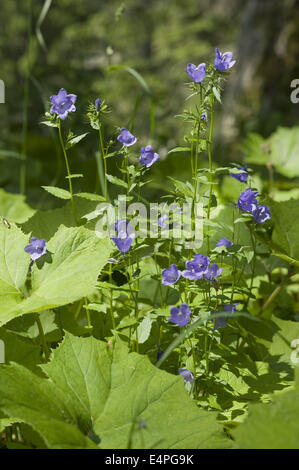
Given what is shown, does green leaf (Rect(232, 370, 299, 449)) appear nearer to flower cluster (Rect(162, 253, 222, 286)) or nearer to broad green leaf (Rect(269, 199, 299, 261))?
flower cluster (Rect(162, 253, 222, 286))

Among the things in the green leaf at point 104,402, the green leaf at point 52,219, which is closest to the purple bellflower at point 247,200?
the green leaf at point 104,402

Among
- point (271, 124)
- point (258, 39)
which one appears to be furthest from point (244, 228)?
point (258, 39)

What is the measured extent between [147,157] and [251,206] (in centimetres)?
28

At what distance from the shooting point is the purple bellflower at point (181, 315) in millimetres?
1103

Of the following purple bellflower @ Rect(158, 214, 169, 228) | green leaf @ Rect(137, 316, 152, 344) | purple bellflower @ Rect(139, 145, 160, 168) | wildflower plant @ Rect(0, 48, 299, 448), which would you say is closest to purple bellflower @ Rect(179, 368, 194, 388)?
wildflower plant @ Rect(0, 48, 299, 448)

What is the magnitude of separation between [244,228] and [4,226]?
77 cm

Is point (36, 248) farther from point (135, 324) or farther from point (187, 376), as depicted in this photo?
point (187, 376)

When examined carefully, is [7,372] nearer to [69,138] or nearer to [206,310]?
[206,310]

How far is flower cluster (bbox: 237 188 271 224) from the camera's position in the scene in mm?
1205

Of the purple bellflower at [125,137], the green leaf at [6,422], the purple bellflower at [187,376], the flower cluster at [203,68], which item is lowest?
the green leaf at [6,422]

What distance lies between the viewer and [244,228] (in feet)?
5.38

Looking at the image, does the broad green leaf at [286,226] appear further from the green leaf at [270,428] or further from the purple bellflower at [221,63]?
the green leaf at [270,428]

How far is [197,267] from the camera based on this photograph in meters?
1.11

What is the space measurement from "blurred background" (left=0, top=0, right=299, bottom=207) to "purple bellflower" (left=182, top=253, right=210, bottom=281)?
38 centimetres
